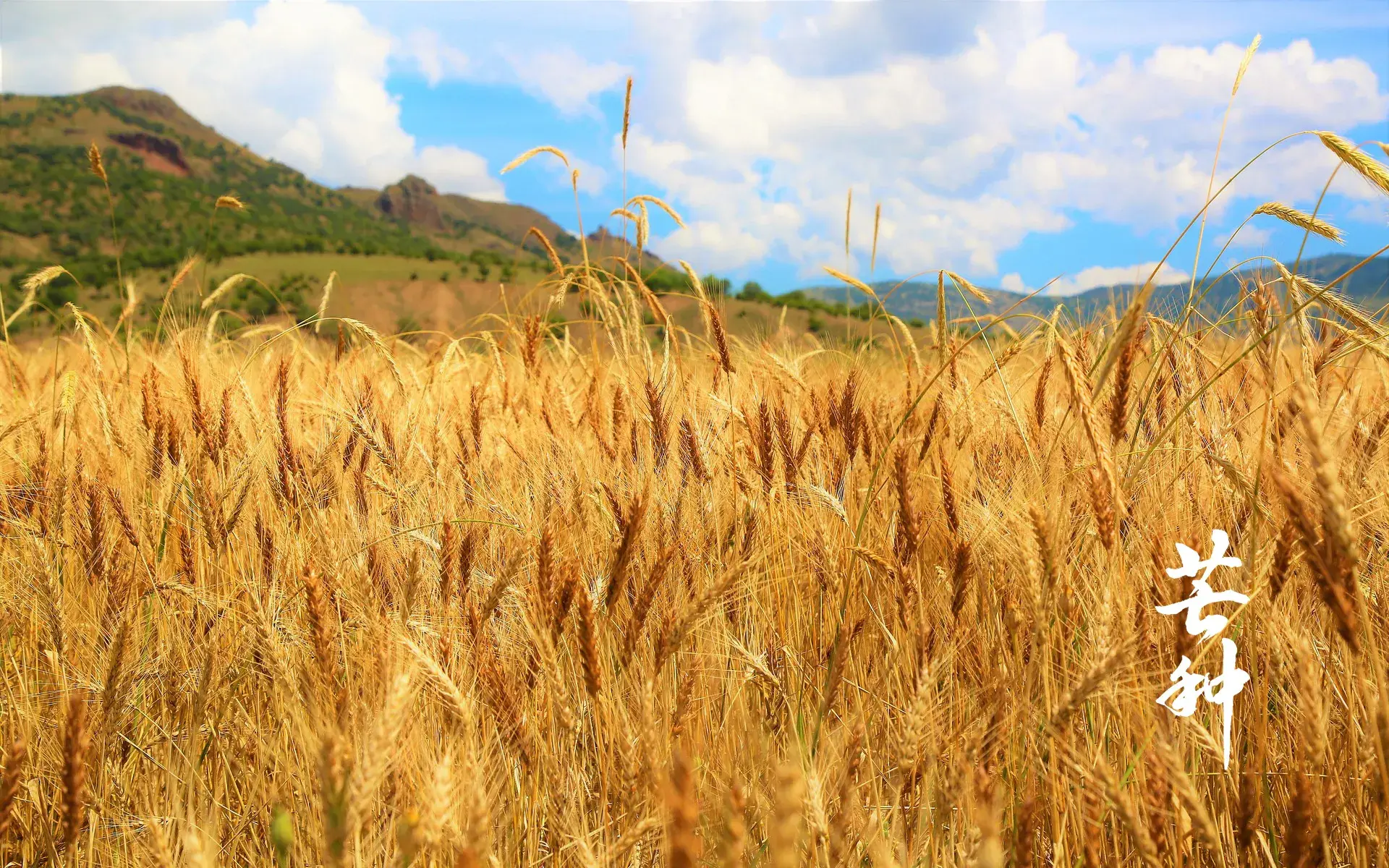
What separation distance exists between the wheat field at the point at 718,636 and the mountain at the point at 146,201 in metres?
37.1

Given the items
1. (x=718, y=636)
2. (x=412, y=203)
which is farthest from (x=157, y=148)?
(x=718, y=636)

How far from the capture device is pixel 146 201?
64188 millimetres

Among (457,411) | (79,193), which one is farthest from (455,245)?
(457,411)

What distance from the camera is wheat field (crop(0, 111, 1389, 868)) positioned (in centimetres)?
93

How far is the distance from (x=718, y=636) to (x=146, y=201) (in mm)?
82082

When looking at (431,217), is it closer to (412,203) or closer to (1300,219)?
(412,203)

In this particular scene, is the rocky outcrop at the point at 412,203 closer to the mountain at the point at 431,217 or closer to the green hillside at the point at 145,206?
the mountain at the point at 431,217

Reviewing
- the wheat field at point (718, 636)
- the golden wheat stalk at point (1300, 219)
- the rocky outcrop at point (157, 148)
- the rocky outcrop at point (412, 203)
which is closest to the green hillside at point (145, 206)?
A: the rocky outcrop at point (157, 148)

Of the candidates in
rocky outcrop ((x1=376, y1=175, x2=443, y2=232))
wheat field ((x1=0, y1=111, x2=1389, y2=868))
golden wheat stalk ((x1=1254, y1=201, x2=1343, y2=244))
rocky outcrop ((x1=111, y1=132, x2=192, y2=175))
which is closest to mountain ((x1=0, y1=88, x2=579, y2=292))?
rocky outcrop ((x1=111, y1=132, x2=192, y2=175))

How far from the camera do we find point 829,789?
1143 millimetres

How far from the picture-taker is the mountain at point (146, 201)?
5984cm

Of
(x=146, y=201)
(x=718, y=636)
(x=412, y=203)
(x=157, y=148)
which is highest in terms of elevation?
(x=412, y=203)

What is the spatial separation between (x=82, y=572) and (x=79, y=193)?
299 ft

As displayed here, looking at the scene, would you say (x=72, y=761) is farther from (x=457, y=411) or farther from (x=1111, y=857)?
(x=457, y=411)
